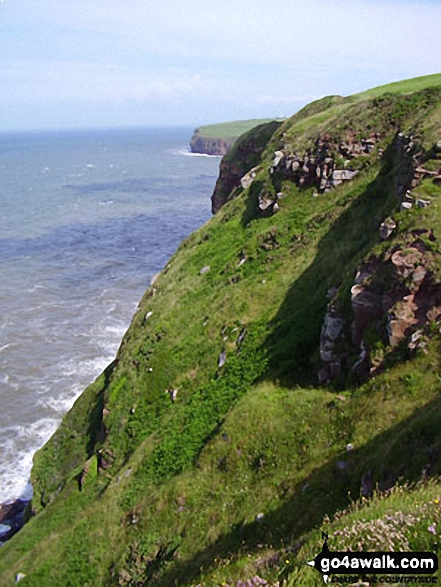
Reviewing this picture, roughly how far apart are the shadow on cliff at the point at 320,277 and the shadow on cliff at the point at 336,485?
5.56 metres

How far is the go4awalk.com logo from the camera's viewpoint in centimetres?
629

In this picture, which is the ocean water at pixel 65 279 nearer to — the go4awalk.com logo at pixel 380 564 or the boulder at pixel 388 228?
the boulder at pixel 388 228

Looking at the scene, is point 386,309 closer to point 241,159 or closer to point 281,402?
point 281,402

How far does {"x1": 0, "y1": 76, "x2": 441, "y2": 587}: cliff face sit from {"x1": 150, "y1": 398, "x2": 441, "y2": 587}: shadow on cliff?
66 millimetres

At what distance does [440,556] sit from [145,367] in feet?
82.3

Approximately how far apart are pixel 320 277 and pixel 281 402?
9.21 metres

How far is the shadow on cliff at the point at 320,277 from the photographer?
2144 centimetres

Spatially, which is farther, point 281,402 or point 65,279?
point 65,279

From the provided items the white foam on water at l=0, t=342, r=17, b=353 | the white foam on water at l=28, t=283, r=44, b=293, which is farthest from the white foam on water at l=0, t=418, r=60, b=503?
the white foam on water at l=28, t=283, r=44, b=293

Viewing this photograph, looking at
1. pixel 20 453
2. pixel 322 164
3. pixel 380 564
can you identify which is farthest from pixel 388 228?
pixel 20 453

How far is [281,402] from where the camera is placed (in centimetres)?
1917

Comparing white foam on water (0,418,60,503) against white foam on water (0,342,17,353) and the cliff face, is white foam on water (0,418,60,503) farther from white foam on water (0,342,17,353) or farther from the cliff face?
white foam on water (0,342,17,353)

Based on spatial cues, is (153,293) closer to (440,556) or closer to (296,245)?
(296,245)

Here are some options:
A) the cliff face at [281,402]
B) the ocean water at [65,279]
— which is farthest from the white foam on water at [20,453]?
the cliff face at [281,402]
